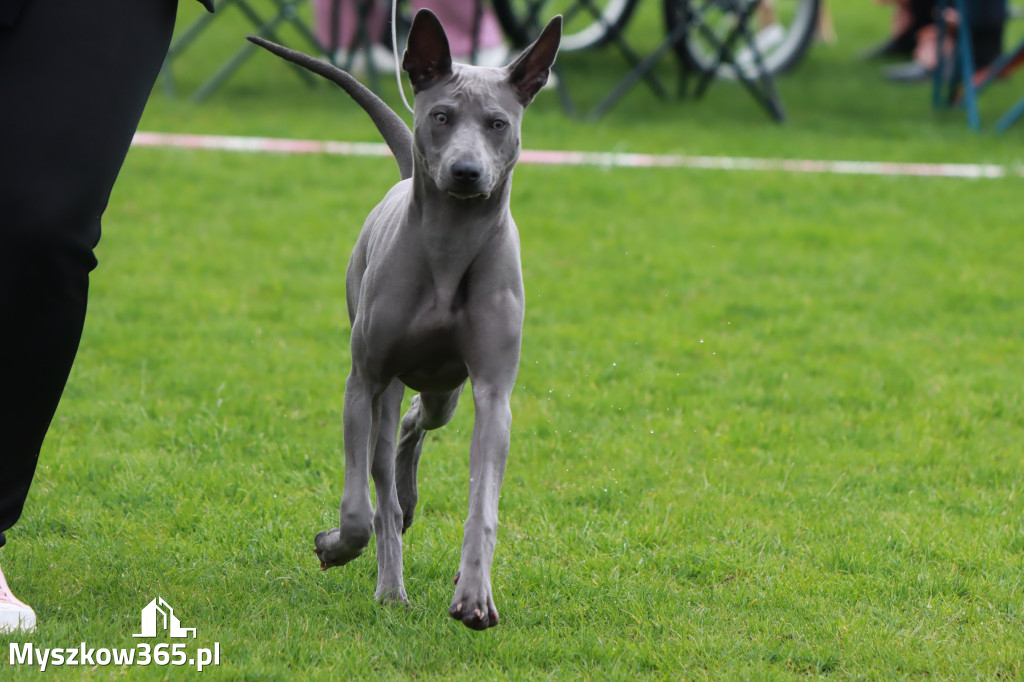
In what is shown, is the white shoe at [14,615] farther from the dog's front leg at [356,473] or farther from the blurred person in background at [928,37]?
the blurred person in background at [928,37]

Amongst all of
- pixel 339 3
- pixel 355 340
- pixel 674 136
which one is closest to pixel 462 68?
pixel 355 340

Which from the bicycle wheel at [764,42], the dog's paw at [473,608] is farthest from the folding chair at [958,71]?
the dog's paw at [473,608]

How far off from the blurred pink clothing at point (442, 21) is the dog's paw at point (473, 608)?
31.1 feet

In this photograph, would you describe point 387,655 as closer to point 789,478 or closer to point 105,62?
point 105,62

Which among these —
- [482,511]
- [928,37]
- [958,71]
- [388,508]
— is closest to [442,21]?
[958,71]

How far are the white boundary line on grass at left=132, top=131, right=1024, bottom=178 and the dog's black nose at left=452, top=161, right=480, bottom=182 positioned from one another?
689 centimetres

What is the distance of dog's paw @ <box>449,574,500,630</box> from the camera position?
2.92 metres

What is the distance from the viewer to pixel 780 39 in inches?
605

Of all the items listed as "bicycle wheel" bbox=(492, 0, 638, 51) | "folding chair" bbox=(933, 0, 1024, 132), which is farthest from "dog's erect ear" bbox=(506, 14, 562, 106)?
"folding chair" bbox=(933, 0, 1024, 132)

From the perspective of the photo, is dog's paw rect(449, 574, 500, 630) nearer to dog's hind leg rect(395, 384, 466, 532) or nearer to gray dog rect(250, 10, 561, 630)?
gray dog rect(250, 10, 561, 630)

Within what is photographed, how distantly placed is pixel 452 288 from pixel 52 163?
3.21ft

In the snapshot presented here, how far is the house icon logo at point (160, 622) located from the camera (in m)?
3.32

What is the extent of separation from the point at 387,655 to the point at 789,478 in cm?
196

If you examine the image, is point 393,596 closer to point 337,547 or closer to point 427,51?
point 337,547
